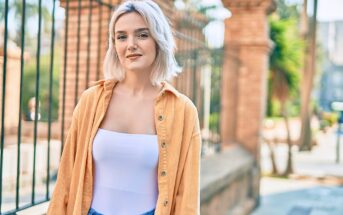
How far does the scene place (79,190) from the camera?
1919 mm

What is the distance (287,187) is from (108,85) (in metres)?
9.00

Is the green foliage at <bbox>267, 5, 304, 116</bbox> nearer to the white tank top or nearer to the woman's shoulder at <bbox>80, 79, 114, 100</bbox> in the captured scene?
the woman's shoulder at <bbox>80, 79, 114, 100</bbox>

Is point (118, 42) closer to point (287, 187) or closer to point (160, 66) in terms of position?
point (160, 66)

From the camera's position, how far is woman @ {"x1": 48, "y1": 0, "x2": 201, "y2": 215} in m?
1.89

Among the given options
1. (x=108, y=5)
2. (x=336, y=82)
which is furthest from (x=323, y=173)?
(x=336, y=82)

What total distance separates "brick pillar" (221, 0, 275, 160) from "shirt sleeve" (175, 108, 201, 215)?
5981mm

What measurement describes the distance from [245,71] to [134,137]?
644cm

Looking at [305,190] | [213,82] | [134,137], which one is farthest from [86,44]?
[305,190]

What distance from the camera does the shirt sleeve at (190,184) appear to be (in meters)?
1.93

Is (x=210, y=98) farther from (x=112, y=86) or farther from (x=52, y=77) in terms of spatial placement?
(x=112, y=86)

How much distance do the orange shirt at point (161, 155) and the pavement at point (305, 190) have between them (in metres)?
6.14

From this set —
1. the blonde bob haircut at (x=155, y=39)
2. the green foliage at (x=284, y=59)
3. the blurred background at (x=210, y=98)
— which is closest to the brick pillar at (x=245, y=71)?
the blurred background at (x=210, y=98)

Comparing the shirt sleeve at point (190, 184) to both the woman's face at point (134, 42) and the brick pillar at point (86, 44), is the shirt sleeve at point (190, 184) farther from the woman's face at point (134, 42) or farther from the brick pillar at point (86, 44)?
the brick pillar at point (86, 44)

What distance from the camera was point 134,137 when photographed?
1.90 meters
